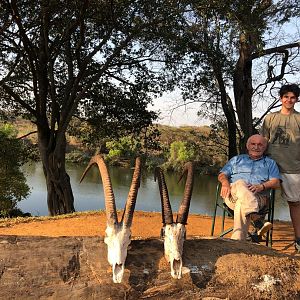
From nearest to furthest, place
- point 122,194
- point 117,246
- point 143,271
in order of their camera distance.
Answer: point 117,246, point 143,271, point 122,194

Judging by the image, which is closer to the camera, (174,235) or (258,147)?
(174,235)

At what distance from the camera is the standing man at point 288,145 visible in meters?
5.20

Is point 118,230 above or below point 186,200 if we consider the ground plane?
below

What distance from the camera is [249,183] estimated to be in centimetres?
499

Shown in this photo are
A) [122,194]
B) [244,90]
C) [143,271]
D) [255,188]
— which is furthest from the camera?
[122,194]

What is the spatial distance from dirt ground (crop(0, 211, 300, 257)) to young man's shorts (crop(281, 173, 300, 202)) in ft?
7.21

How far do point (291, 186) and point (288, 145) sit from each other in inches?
19.3

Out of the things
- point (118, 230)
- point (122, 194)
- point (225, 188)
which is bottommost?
point (122, 194)

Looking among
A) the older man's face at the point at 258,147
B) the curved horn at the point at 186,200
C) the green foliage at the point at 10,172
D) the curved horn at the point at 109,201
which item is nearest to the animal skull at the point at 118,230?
the curved horn at the point at 109,201

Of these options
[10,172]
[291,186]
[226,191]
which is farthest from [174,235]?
[10,172]

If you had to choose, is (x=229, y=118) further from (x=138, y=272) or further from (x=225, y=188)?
(x=138, y=272)

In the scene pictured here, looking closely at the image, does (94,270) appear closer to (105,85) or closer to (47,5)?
(47,5)

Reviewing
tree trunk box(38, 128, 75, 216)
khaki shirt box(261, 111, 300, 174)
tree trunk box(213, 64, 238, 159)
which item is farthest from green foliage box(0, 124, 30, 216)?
khaki shirt box(261, 111, 300, 174)

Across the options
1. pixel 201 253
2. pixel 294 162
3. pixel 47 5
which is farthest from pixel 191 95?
pixel 201 253
